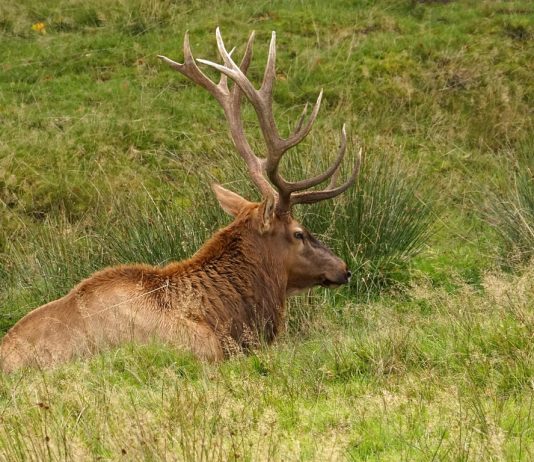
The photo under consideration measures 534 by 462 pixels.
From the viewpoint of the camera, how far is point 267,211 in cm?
760

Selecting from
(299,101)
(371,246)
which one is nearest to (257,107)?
(371,246)

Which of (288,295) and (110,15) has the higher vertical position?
(110,15)

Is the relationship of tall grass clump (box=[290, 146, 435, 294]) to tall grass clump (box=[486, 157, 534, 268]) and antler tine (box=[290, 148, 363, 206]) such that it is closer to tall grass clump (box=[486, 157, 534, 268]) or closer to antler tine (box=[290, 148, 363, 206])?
tall grass clump (box=[486, 157, 534, 268])

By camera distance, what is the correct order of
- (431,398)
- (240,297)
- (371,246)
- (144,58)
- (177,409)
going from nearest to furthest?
1. (177,409)
2. (431,398)
3. (240,297)
4. (371,246)
5. (144,58)

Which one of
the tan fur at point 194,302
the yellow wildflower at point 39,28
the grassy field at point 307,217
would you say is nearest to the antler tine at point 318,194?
the tan fur at point 194,302

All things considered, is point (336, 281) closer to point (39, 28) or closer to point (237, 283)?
point (237, 283)

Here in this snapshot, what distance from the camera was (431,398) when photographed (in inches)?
205

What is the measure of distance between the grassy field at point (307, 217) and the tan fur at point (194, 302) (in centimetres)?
36

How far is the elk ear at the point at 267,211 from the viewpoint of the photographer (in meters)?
7.57

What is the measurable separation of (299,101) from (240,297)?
6.92 meters

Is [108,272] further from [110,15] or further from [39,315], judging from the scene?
[110,15]

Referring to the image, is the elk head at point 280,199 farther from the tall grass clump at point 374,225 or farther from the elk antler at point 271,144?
the tall grass clump at point 374,225

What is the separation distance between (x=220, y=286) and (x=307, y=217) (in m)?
1.90

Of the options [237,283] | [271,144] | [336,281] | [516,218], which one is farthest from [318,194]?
[516,218]
